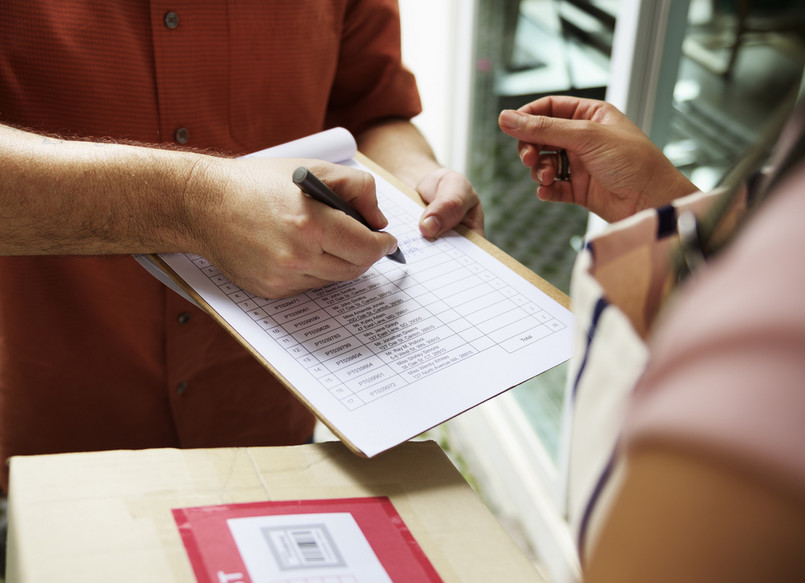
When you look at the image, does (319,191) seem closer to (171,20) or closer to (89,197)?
(89,197)

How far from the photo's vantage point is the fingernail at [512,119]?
2.37 feet

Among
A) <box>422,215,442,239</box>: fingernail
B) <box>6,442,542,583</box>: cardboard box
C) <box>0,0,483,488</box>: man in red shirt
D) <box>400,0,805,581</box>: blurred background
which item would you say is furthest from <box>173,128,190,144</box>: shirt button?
<box>400,0,805,581</box>: blurred background

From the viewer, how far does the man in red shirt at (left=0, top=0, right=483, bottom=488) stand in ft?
2.11

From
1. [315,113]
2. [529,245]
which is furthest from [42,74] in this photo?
[529,245]

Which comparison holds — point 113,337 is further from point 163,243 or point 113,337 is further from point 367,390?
point 367,390

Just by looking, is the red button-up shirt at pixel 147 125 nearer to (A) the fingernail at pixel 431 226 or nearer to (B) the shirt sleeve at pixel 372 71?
(B) the shirt sleeve at pixel 372 71

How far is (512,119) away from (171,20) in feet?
1.34

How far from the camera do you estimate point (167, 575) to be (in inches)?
15.3

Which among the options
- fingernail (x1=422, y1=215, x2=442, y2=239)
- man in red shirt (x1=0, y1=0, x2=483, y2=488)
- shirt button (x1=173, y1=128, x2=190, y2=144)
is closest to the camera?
man in red shirt (x1=0, y1=0, x2=483, y2=488)

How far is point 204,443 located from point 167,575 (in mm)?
627

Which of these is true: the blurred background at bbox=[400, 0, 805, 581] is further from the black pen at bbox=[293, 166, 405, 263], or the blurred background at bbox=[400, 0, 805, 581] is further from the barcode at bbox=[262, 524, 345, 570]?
the barcode at bbox=[262, 524, 345, 570]

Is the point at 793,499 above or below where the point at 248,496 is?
above

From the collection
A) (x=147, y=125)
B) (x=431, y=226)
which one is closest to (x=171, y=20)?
(x=147, y=125)

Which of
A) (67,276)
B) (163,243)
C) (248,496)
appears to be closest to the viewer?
(248,496)
